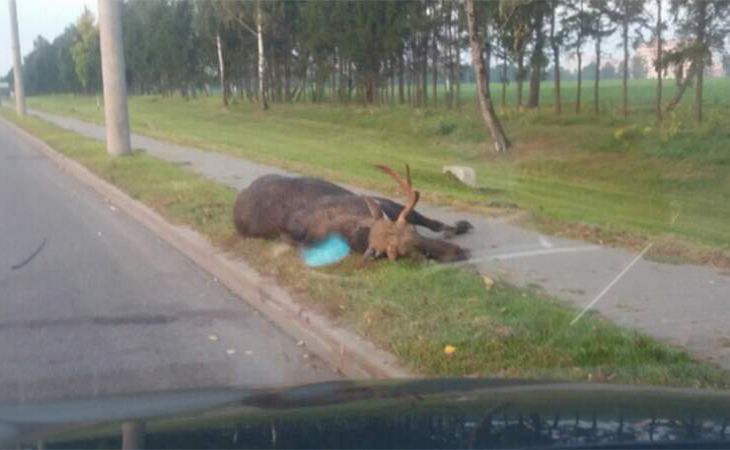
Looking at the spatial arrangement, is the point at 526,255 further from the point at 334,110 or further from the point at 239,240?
the point at 334,110

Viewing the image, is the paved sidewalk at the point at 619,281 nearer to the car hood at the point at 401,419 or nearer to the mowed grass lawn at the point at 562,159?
the mowed grass lawn at the point at 562,159

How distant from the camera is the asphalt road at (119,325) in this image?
329 inches

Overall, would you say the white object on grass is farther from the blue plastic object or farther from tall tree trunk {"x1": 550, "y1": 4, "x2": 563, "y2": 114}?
tall tree trunk {"x1": 550, "y1": 4, "x2": 563, "y2": 114}

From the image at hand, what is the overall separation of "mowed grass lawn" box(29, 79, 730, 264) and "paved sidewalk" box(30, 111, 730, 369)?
623 millimetres

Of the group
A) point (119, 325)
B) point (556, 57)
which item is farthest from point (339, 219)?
point (556, 57)

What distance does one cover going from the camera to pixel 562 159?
101 feet

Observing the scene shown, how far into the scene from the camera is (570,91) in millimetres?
60531

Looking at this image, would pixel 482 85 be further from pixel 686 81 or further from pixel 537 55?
pixel 537 55

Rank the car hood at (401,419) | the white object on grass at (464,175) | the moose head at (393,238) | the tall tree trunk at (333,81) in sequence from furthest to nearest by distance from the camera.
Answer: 1. the tall tree trunk at (333,81)
2. the white object on grass at (464,175)
3. the moose head at (393,238)
4. the car hood at (401,419)

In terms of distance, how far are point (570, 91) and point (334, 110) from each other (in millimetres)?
13291

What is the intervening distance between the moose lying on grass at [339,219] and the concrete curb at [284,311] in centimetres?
56

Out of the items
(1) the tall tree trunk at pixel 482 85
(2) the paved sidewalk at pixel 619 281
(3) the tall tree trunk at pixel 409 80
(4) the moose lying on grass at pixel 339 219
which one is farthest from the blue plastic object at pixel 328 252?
(3) the tall tree trunk at pixel 409 80

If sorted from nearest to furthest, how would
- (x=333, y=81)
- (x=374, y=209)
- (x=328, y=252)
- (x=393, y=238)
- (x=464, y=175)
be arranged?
(x=393, y=238) < (x=374, y=209) < (x=328, y=252) < (x=464, y=175) < (x=333, y=81)

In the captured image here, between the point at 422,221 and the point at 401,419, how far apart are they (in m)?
8.06
